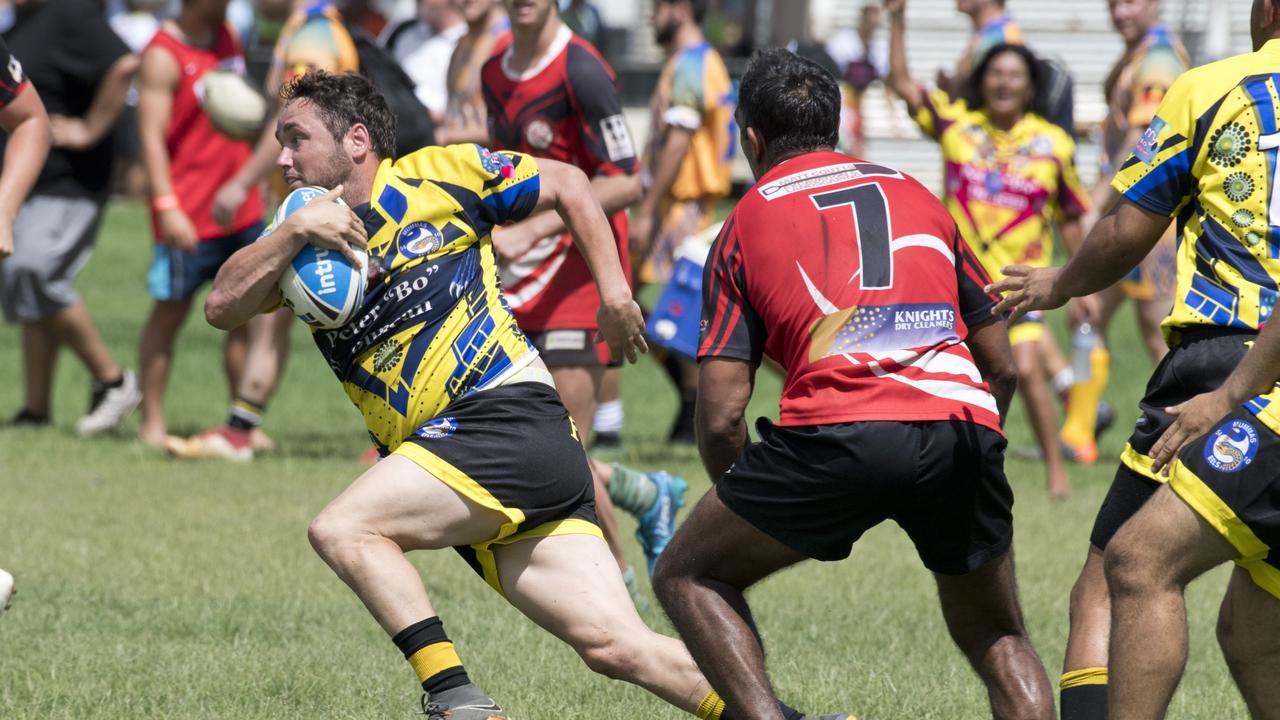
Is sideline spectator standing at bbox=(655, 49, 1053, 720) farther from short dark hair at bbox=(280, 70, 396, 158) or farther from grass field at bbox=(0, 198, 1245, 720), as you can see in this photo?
short dark hair at bbox=(280, 70, 396, 158)

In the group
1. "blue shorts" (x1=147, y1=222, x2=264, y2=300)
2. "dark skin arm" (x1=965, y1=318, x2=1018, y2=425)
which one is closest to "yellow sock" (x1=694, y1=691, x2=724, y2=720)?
"dark skin arm" (x1=965, y1=318, x2=1018, y2=425)

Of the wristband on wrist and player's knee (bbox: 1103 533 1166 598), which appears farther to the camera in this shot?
the wristband on wrist

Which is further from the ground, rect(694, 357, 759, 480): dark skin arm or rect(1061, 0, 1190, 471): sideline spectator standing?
rect(694, 357, 759, 480): dark skin arm

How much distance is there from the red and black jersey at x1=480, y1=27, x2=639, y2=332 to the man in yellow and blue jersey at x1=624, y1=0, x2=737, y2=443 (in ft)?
10.7

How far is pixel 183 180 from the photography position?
1020 centimetres

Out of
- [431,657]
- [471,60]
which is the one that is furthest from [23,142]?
[471,60]

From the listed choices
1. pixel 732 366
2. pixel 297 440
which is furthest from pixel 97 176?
pixel 732 366

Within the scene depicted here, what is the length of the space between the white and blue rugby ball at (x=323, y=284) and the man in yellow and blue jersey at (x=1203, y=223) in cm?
176

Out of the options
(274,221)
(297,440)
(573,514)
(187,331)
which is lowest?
(187,331)

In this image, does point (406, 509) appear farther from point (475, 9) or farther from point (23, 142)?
point (475, 9)

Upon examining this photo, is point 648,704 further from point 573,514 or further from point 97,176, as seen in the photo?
point 97,176

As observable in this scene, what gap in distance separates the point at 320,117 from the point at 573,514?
1.24 m

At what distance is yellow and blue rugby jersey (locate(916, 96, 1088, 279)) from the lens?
8922 millimetres

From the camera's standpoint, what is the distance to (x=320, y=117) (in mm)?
4652
